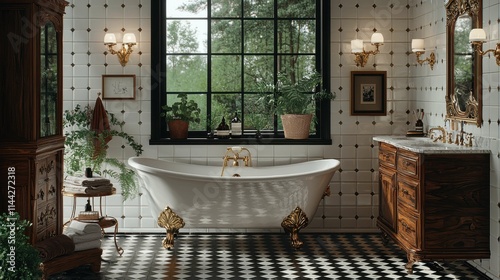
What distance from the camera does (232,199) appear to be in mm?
6848

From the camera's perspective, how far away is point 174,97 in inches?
321

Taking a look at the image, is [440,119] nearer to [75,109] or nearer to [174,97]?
[174,97]

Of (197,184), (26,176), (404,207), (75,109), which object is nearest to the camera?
(26,176)

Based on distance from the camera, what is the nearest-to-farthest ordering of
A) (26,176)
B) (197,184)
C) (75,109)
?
(26,176)
(197,184)
(75,109)

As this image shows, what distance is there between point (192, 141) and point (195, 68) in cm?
88

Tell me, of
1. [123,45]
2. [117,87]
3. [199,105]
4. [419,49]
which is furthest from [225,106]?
[419,49]

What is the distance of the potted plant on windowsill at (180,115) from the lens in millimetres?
7910

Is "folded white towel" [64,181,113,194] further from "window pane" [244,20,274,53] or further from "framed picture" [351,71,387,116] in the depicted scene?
"framed picture" [351,71,387,116]

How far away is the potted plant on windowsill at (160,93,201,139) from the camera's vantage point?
7.91m

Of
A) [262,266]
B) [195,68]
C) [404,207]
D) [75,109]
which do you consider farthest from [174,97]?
[404,207]

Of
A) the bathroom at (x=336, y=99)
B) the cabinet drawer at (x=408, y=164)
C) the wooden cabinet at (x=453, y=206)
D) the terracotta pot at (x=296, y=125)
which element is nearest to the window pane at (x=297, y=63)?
the bathroom at (x=336, y=99)

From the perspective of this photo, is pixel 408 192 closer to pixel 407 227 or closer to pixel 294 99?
pixel 407 227

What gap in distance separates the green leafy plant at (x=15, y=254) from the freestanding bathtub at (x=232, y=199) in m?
2.19

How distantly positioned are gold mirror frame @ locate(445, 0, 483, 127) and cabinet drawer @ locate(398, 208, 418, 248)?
96cm
